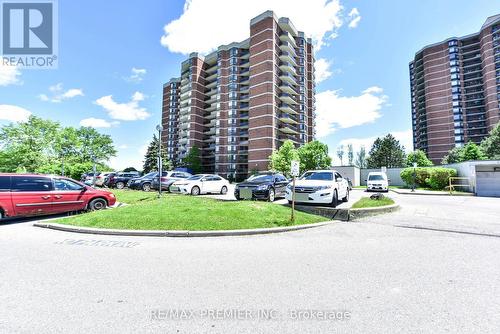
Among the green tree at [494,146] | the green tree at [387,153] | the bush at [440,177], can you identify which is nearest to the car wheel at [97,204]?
the bush at [440,177]

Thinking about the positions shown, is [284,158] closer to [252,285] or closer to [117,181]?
[117,181]

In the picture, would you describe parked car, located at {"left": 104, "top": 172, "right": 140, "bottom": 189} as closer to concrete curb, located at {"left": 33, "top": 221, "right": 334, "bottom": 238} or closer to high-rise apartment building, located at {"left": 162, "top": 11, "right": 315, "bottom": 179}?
concrete curb, located at {"left": 33, "top": 221, "right": 334, "bottom": 238}

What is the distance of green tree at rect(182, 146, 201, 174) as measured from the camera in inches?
2559

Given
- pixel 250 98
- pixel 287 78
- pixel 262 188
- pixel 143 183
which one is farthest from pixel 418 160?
pixel 143 183

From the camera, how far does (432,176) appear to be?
2519cm

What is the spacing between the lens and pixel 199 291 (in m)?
3.42

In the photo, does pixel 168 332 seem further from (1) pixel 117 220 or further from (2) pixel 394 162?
(2) pixel 394 162

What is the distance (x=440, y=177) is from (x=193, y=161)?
54100 millimetres

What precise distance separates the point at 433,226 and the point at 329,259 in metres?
5.40

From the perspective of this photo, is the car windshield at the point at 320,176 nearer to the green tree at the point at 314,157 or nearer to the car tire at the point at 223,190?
the car tire at the point at 223,190

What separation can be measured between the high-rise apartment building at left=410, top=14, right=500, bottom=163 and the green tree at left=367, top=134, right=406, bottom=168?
11783mm

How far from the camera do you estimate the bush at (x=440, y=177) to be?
24020 millimetres

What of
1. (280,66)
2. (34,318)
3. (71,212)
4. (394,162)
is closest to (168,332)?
(34,318)

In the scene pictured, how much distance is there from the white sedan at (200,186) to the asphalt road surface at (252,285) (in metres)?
10.0
